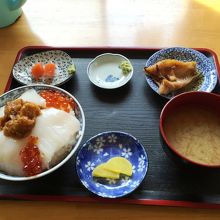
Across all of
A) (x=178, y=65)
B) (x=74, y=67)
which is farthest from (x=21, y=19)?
(x=178, y=65)

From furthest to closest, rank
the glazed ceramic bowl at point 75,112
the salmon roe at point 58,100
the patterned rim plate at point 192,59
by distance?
the patterned rim plate at point 192,59 → the salmon roe at point 58,100 → the glazed ceramic bowl at point 75,112

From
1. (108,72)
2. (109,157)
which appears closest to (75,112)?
(109,157)

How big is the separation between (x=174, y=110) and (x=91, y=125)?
0.86 ft

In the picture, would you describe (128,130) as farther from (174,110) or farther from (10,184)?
(10,184)

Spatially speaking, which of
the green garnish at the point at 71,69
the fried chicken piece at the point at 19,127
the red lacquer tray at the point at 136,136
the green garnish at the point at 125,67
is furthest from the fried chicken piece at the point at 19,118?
the green garnish at the point at 125,67

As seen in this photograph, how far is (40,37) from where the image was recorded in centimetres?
127

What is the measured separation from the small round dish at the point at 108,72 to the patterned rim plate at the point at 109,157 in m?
0.22

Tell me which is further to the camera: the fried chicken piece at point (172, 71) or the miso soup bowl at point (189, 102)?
the fried chicken piece at point (172, 71)

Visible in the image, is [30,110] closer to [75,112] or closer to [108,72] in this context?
[75,112]

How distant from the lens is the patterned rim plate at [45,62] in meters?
1.06

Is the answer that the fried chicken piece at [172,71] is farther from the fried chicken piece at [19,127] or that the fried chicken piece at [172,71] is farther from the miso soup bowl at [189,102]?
the fried chicken piece at [19,127]

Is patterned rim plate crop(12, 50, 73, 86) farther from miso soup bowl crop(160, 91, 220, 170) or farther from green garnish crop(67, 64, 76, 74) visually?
miso soup bowl crop(160, 91, 220, 170)

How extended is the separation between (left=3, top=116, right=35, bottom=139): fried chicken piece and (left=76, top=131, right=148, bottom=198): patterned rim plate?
0.16 meters

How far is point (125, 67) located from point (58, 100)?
11.6 inches
